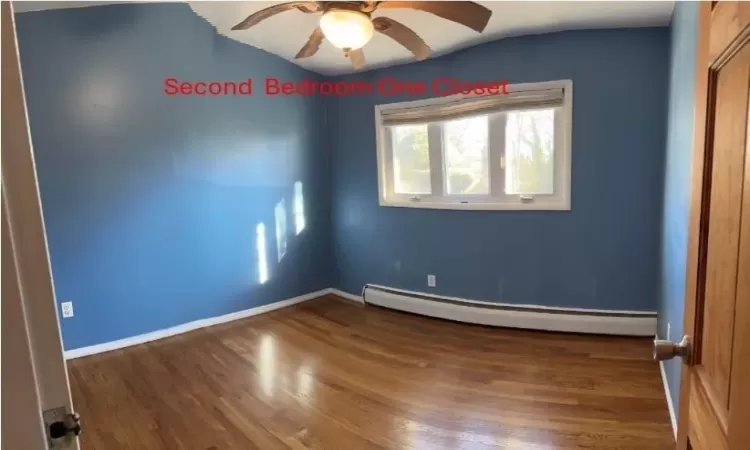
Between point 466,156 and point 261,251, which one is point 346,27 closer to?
point 466,156

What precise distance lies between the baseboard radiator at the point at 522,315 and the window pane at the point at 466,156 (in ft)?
3.14

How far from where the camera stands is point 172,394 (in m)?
2.84

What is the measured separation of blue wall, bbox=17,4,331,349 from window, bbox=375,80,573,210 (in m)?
1.01

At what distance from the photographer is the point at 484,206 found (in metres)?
3.79

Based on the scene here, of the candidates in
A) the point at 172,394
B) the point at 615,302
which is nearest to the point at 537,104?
the point at 615,302

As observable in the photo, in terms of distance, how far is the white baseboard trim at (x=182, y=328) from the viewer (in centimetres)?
350

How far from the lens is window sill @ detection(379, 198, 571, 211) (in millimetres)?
3527

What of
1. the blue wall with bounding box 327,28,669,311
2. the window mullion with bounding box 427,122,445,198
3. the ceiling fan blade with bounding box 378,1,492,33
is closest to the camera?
the ceiling fan blade with bounding box 378,1,492,33

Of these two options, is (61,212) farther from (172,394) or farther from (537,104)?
(537,104)

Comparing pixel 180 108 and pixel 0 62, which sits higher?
pixel 180 108

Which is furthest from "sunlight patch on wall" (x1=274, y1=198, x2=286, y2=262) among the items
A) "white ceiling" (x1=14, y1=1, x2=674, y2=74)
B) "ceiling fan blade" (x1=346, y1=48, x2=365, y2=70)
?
"ceiling fan blade" (x1=346, y1=48, x2=365, y2=70)

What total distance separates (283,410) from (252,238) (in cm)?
201

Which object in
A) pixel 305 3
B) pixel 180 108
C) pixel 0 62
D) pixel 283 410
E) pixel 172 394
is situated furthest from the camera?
pixel 180 108
